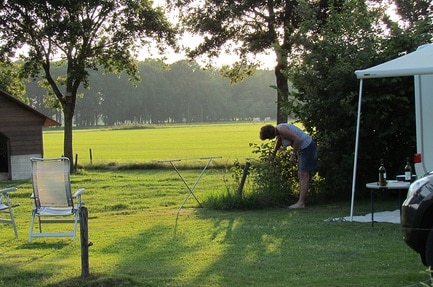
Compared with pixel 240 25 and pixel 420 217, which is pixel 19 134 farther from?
pixel 420 217

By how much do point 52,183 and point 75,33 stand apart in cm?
1888

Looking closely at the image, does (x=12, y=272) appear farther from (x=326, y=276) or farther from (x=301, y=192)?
(x=301, y=192)

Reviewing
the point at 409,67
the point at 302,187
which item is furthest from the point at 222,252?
the point at 302,187

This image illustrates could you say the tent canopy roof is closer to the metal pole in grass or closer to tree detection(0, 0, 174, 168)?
the metal pole in grass

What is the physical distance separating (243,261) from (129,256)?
1345 mm

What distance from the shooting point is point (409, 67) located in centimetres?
801

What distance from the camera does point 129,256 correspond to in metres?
7.29

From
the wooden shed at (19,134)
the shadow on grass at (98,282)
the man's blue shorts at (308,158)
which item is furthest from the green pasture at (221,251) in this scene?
the wooden shed at (19,134)

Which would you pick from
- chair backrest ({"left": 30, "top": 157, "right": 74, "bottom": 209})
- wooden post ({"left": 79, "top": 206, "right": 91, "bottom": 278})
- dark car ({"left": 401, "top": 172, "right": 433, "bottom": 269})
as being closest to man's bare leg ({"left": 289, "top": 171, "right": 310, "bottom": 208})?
chair backrest ({"left": 30, "top": 157, "right": 74, "bottom": 209})

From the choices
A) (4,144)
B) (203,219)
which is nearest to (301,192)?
(203,219)

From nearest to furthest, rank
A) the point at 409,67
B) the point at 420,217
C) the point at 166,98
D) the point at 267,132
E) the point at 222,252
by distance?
1. the point at 420,217
2. the point at 222,252
3. the point at 409,67
4. the point at 267,132
5. the point at 166,98

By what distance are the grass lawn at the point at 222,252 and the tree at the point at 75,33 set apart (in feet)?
53.7

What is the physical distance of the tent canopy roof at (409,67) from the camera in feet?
25.7

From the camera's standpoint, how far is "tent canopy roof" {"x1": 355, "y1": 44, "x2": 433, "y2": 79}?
25.7ft
